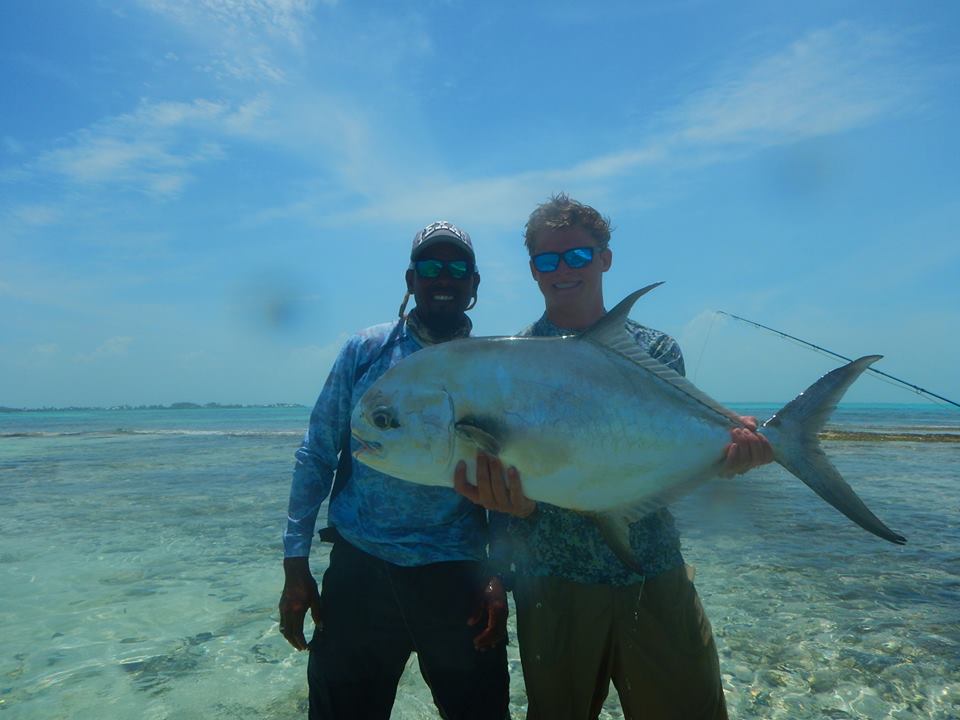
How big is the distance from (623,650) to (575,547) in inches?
17.6

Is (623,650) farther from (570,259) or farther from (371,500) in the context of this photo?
(570,259)

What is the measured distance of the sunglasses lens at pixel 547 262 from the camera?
112 inches

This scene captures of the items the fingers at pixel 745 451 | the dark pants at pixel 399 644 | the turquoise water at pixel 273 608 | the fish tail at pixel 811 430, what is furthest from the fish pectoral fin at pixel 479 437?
the turquoise water at pixel 273 608

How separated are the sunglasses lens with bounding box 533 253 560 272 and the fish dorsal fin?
0.51 meters

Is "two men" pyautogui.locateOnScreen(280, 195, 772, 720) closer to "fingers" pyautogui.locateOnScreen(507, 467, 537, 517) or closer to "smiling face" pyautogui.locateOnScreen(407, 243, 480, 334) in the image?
"smiling face" pyautogui.locateOnScreen(407, 243, 480, 334)

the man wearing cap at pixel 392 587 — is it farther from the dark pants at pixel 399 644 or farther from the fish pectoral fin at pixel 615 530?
the fish pectoral fin at pixel 615 530

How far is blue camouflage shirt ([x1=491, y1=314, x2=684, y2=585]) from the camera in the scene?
102 inches

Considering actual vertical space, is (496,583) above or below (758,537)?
above

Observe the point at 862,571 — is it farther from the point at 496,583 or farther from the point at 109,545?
the point at 109,545

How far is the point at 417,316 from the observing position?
2953mm

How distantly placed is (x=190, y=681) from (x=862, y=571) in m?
6.35

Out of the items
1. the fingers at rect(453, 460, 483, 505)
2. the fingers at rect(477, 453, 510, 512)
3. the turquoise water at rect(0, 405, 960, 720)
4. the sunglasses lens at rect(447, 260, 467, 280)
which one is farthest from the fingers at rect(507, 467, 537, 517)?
the turquoise water at rect(0, 405, 960, 720)

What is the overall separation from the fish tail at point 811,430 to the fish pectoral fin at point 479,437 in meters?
1.08

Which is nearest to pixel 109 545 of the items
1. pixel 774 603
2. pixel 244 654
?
pixel 244 654
